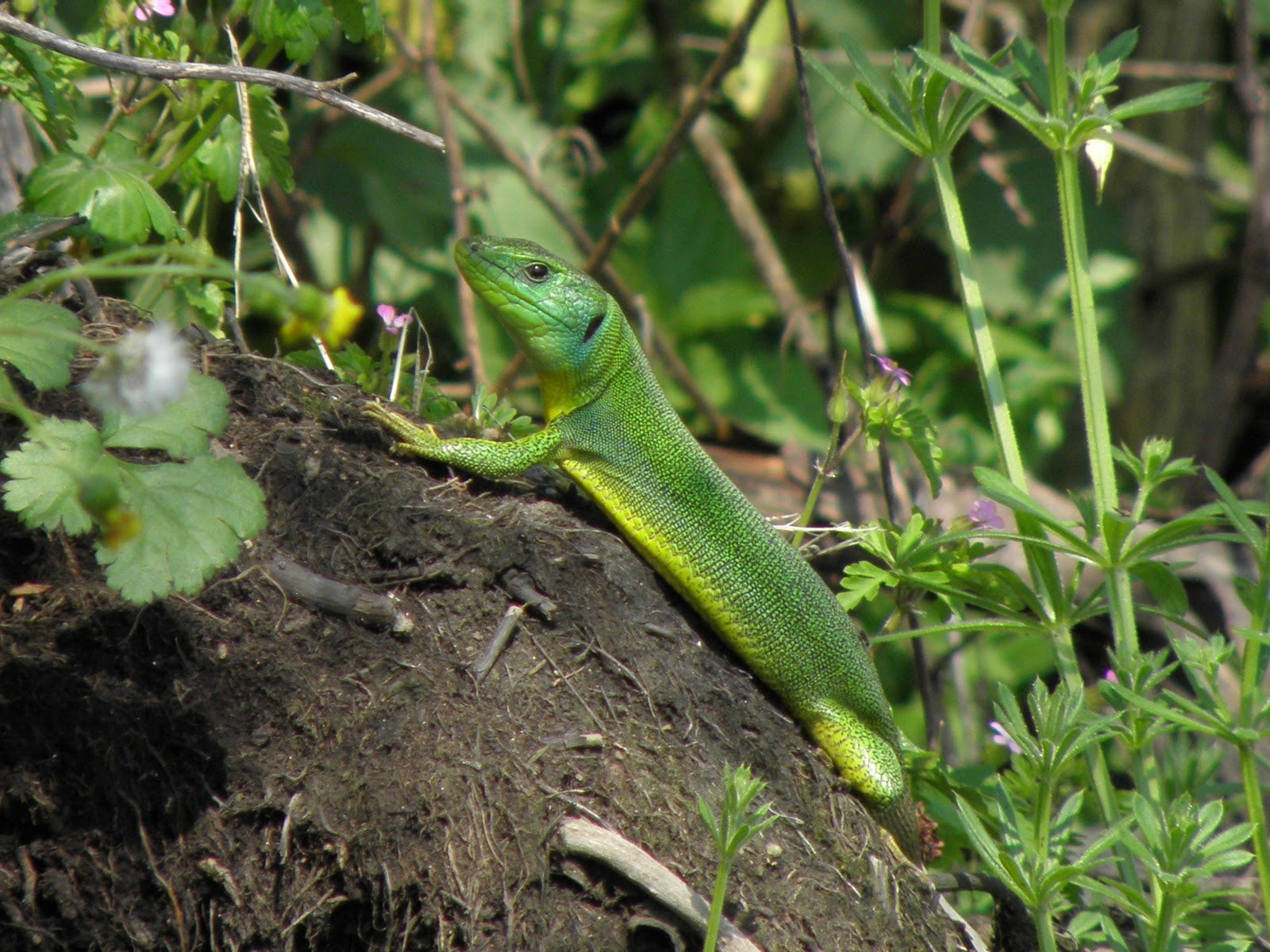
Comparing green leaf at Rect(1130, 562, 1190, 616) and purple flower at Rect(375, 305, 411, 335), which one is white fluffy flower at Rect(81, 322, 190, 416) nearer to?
purple flower at Rect(375, 305, 411, 335)

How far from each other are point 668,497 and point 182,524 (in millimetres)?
1506

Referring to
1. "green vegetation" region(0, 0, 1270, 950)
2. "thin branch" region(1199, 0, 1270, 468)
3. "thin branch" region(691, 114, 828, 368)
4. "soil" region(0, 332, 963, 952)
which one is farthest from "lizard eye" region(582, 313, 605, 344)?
"thin branch" region(1199, 0, 1270, 468)

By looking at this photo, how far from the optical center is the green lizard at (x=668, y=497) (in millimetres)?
3100

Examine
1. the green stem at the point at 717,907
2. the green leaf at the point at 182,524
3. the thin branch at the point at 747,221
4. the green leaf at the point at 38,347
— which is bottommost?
the thin branch at the point at 747,221

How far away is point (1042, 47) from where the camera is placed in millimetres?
7227

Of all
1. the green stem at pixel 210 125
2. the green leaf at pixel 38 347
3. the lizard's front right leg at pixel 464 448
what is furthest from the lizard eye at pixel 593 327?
the green leaf at pixel 38 347

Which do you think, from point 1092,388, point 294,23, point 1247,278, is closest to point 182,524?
point 294,23

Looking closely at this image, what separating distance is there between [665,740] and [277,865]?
871 mm

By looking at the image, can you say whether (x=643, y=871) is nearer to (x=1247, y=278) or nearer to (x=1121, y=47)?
(x=1121, y=47)

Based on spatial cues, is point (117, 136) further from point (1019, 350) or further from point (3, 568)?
point (1019, 350)

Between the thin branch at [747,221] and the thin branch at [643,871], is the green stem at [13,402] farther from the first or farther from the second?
the thin branch at [747,221]

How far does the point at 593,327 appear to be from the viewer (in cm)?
344

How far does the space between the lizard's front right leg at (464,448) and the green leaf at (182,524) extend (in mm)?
820

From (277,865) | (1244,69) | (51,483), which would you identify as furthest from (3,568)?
(1244,69)
